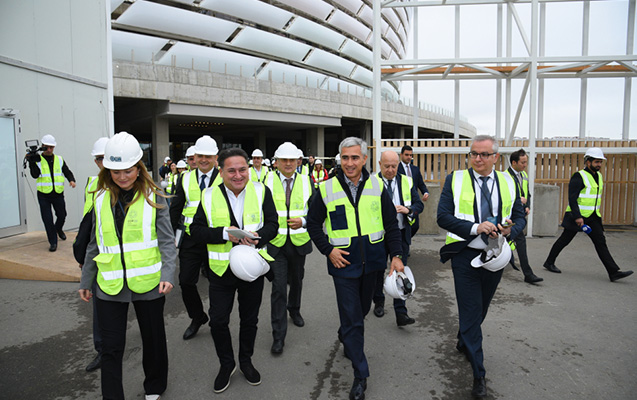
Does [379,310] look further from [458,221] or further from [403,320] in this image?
[458,221]

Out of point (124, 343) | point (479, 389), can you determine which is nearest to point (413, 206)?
point (479, 389)

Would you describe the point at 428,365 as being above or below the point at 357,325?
below

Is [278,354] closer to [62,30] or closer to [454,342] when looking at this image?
[454,342]

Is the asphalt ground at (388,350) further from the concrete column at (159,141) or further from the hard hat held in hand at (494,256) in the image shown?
the concrete column at (159,141)

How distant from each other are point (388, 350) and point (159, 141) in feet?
79.5

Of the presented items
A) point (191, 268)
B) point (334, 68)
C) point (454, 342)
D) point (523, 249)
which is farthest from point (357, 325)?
point (334, 68)

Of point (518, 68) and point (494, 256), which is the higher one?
point (518, 68)

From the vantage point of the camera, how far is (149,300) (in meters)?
3.04

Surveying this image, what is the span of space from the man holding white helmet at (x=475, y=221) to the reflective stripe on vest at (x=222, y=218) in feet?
5.31

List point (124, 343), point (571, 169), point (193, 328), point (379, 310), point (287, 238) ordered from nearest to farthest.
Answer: point (124, 343) → point (287, 238) → point (193, 328) → point (379, 310) → point (571, 169)

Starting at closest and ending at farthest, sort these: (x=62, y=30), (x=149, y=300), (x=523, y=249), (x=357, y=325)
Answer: (x=149, y=300), (x=357, y=325), (x=523, y=249), (x=62, y=30)

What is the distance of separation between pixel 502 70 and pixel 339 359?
11.2m

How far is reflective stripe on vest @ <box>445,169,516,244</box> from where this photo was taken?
3604mm

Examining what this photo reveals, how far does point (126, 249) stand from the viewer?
2.93 metres
